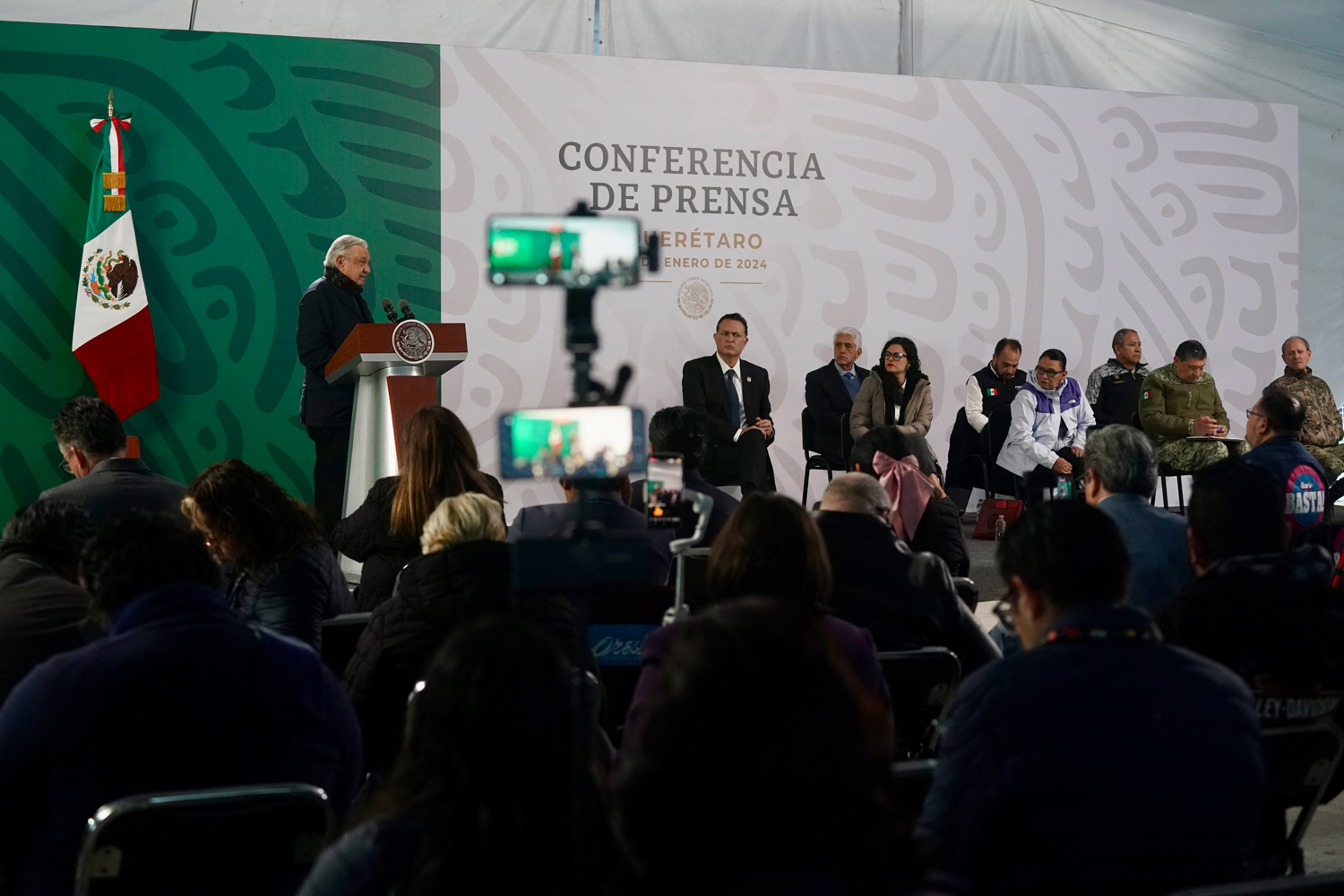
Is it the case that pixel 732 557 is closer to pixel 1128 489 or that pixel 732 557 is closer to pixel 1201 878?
pixel 1201 878

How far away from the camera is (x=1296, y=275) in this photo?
32.4 ft

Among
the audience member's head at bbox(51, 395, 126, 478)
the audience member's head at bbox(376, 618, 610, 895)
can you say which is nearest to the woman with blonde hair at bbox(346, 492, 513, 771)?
the audience member's head at bbox(376, 618, 610, 895)

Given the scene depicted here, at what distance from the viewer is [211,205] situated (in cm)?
773

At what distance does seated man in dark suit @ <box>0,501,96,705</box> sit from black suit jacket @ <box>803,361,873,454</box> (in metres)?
6.13

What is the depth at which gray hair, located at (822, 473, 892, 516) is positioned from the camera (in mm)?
3146

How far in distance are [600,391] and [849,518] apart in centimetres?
166

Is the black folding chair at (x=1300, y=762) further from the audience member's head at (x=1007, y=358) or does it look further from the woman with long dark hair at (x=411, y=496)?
the audience member's head at (x=1007, y=358)

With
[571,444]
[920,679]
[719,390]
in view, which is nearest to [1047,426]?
[719,390]

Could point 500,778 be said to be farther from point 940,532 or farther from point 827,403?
point 827,403

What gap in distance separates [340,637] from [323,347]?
128 inches

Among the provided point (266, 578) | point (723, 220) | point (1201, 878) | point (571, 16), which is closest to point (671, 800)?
point (1201, 878)

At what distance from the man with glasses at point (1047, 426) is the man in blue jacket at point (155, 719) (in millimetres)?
6624

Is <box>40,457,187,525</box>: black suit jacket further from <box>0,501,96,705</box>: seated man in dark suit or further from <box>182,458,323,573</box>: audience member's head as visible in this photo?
<box>0,501,96,705</box>: seated man in dark suit

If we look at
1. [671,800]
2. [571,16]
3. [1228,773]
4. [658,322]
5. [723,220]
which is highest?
[571,16]
